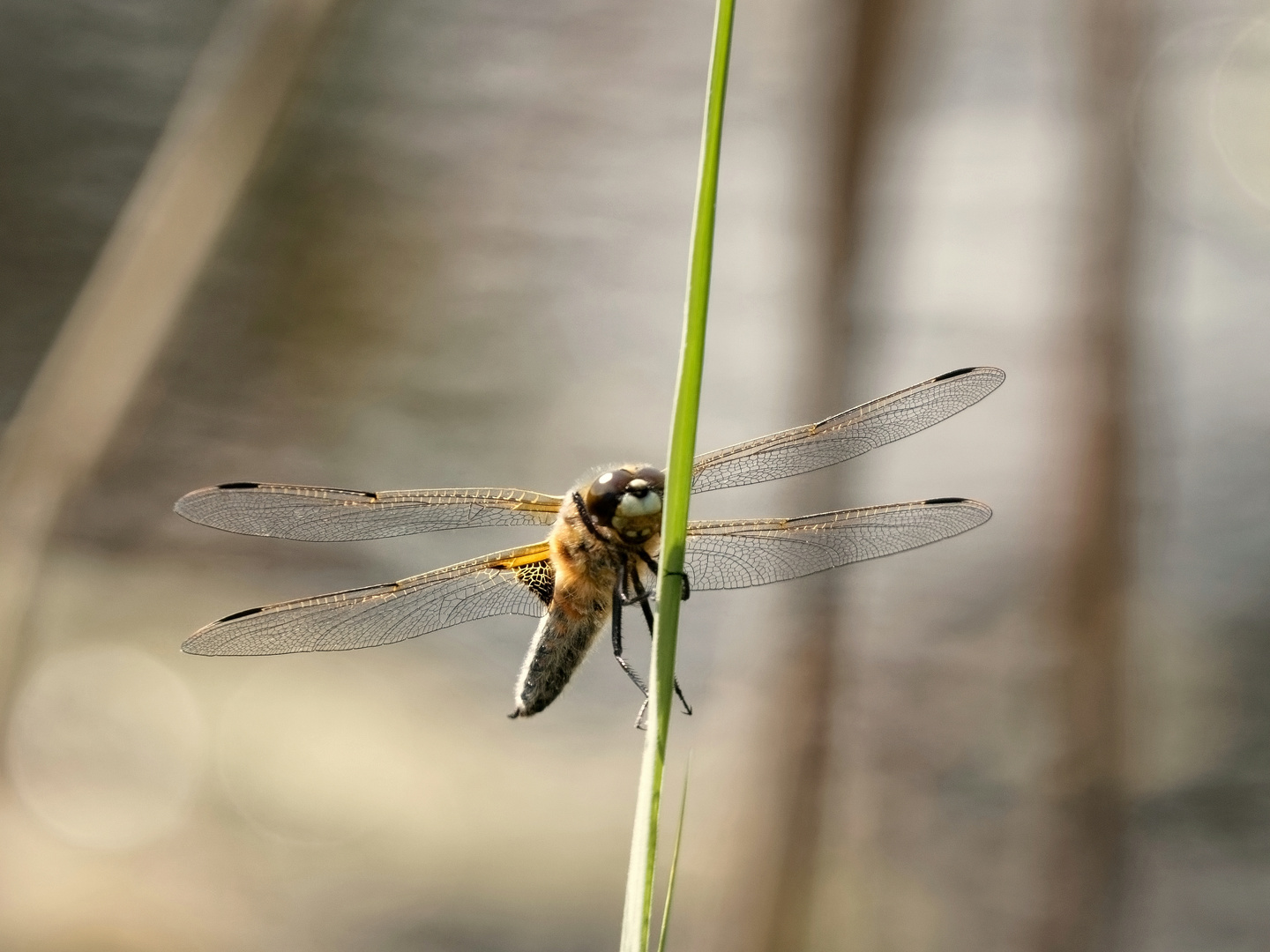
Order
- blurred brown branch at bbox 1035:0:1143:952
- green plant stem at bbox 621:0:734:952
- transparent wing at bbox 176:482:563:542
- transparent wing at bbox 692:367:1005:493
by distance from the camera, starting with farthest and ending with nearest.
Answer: blurred brown branch at bbox 1035:0:1143:952, transparent wing at bbox 176:482:563:542, transparent wing at bbox 692:367:1005:493, green plant stem at bbox 621:0:734:952

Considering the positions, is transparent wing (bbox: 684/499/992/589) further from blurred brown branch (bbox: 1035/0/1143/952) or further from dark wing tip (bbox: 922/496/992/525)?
blurred brown branch (bbox: 1035/0/1143/952)

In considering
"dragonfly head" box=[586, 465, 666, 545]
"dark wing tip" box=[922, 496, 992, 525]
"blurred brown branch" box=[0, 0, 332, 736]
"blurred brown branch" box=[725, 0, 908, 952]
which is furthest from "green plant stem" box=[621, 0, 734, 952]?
"blurred brown branch" box=[725, 0, 908, 952]

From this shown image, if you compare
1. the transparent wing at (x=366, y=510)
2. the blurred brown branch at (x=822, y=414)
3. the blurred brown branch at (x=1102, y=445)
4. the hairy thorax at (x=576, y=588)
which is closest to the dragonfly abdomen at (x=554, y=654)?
the hairy thorax at (x=576, y=588)

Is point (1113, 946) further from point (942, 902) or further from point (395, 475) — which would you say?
point (395, 475)

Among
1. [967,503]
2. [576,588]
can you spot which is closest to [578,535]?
[576,588]

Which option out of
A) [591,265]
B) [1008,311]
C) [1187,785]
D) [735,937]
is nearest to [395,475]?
[591,265]

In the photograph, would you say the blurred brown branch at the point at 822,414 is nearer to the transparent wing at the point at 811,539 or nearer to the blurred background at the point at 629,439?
the blurred background at the point at 629,439

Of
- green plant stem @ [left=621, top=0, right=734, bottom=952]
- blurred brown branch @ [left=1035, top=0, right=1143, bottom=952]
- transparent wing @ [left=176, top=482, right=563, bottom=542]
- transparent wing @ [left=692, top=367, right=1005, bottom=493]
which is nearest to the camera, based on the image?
green plant stem @ [left=621, top=0, right=734, bottom=952]
